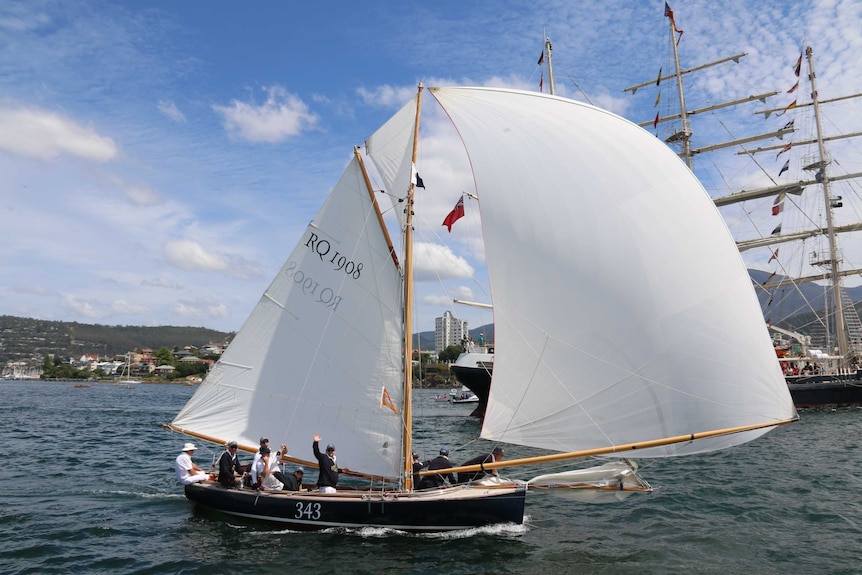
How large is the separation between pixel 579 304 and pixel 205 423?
36.2 ft

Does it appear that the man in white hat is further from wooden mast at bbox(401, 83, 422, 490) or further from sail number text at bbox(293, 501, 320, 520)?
wooden mast at bbox(401, 83, 422, 490)

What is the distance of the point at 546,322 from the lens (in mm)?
13055

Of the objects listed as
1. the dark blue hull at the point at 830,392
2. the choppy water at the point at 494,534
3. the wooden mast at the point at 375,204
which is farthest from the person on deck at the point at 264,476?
the dark blue hull at the point at 830,392

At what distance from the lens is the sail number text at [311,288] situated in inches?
647

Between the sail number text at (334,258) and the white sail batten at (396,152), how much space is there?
1.81 metres

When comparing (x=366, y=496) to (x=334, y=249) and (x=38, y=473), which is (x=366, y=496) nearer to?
(x=334, y=249)

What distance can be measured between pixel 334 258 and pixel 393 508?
6.78 meters

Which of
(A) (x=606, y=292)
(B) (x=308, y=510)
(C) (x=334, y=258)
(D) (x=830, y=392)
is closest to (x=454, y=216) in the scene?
(C) (x=334, y=258)

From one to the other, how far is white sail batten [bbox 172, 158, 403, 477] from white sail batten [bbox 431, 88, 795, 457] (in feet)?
12.2

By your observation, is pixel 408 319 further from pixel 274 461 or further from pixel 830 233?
pixel 830 233

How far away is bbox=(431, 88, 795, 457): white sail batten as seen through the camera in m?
12.0

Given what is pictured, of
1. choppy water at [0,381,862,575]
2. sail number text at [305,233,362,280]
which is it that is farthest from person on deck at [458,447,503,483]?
sail number text at [305,233,362,280]

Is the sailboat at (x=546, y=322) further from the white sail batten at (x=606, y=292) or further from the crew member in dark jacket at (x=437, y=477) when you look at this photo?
the crew member in dark jacket at (x=437, y=477)

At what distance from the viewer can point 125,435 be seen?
36156 mm
